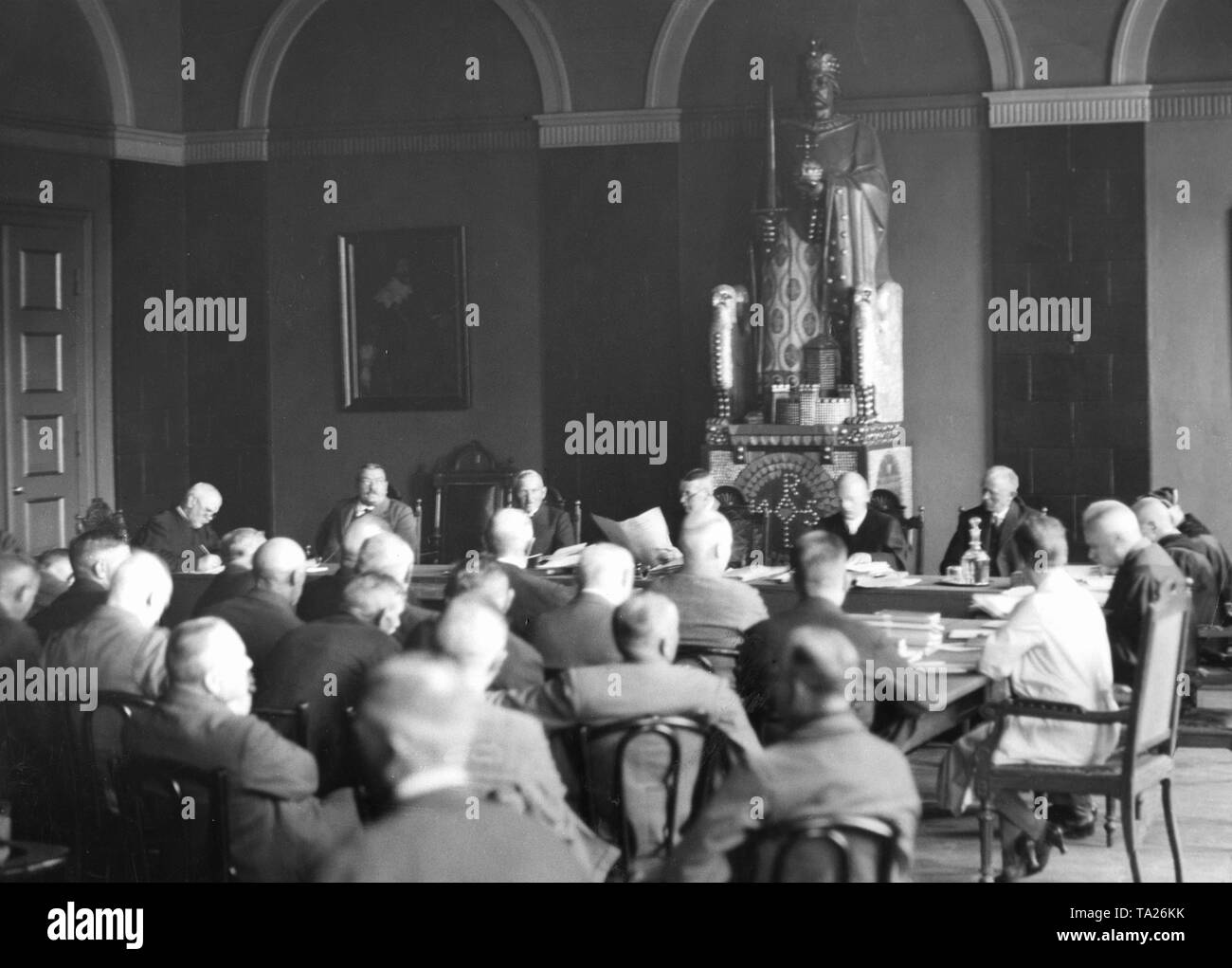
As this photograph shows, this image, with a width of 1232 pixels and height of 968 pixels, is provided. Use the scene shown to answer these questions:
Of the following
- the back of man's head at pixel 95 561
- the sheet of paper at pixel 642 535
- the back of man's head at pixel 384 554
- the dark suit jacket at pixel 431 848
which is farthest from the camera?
the sheet of paper at pixel 642 535

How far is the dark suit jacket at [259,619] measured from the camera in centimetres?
485

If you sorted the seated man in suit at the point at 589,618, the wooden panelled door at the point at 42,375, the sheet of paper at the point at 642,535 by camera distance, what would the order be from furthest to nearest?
1. the wooden panelled door at the point at 42,375
2. the sheet of paper at the point at 642,535
3. the seated man in suit at the point at 589,618

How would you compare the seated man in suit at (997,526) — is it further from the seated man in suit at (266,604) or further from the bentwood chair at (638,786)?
the bentwood chair at (638,786)

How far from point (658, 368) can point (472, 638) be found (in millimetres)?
6691

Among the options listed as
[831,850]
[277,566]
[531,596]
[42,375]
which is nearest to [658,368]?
[42,375]

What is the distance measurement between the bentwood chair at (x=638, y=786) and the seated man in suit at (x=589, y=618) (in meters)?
0.64

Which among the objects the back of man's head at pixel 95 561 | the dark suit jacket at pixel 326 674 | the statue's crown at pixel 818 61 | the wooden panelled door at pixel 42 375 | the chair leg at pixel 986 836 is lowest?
the chair leg at pixel 986 836

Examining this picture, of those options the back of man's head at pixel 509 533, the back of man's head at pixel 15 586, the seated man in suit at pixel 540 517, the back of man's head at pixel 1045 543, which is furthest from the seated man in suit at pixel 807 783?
the seated man in suit at pixel 540 517

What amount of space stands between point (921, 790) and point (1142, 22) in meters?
5.05

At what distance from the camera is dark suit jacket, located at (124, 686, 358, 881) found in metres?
3.66

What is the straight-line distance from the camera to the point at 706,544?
5.14 m

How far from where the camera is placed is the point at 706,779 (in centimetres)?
411

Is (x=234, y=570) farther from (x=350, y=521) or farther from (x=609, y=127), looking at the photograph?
(x=609, y=127)
